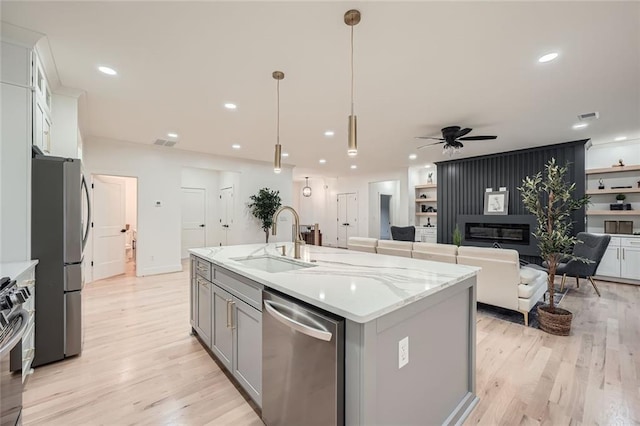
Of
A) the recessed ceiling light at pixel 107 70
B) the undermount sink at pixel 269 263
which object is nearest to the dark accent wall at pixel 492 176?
the undermount sink at pixel 269 263

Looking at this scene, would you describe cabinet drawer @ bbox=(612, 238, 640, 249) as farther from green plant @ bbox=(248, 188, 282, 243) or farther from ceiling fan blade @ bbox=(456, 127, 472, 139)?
green plant @ bbox=(248, 188, 282, 243)

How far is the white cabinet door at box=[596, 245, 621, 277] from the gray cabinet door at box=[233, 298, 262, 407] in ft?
21.6

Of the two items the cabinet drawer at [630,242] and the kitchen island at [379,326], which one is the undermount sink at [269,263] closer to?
the kitchen island at [379,326]

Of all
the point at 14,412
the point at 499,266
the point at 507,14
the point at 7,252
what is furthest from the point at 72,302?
the point at 499,266

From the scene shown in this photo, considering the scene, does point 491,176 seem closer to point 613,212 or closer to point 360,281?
point 613,212

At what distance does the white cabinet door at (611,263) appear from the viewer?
5133mm

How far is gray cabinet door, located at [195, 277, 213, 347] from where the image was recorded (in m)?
2.50

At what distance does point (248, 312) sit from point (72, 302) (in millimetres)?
1843

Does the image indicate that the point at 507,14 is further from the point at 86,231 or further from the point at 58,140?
the point at 58,140

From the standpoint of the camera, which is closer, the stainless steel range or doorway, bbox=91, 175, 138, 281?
the stainless steel range

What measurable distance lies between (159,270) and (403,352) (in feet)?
18.9

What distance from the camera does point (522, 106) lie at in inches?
143

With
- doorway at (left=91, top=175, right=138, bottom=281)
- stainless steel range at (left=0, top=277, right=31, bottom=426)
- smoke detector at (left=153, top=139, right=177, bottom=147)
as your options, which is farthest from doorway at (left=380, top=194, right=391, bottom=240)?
stainless steel range at (left=0, top=277, right=31, bottom=426)

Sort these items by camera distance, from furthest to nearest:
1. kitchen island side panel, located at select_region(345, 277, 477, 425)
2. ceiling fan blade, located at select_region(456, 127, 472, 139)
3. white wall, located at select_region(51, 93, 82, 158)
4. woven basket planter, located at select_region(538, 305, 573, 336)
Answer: ceiling fan blade, located at select_region(456, 127, 472, 139) → white wall, located at select_region(51, 93, 82, 158) → woven basket planter, located at select_region(538, 305, 573, 336) → kitchen island side panel, located at select_region(345, 277, 477, 425)
